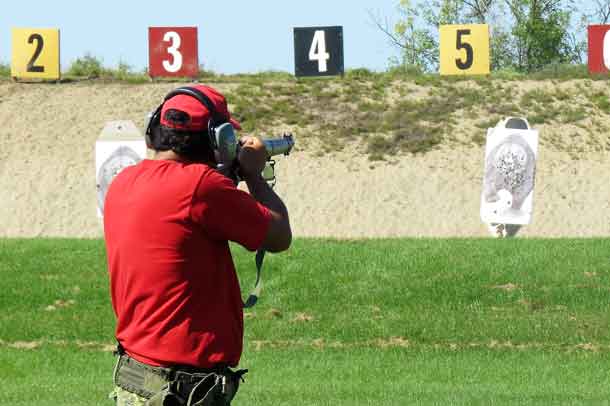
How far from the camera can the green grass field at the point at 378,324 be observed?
1010cm

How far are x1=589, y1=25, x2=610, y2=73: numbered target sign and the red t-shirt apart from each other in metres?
31.0

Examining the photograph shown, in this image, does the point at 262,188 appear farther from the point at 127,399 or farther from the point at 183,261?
the point at 127,399

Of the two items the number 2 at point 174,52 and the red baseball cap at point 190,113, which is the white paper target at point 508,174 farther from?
the red baseball cap at point 190,113

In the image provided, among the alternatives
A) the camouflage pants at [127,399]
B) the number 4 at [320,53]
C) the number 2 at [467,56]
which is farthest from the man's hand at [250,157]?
the number 2 at [467,56]

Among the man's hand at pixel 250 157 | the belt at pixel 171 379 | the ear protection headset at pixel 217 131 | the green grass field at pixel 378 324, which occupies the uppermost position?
the ear protection headset at pixel 217 131

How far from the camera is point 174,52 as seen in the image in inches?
1363

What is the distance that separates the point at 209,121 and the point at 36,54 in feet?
105

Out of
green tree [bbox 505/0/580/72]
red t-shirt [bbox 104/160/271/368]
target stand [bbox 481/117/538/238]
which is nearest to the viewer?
red t-shirt [bbox 104/160/271/368]

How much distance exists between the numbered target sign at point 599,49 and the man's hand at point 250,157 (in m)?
30.7

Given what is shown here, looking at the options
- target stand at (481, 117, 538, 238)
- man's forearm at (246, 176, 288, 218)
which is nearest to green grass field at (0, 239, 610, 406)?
man's forearm at (246, 176, 288, 218)

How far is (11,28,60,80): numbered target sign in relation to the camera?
34094 mm

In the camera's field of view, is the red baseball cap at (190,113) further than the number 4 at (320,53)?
No

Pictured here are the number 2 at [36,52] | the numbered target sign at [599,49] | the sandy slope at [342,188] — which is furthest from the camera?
the number 2 at [36,52]

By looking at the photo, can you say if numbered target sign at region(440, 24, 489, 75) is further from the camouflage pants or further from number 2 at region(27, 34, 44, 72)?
the camouflage pants
